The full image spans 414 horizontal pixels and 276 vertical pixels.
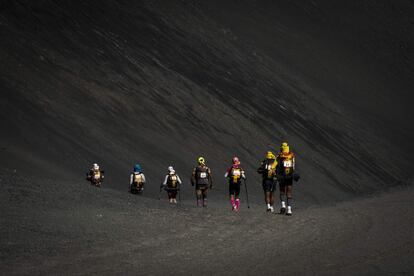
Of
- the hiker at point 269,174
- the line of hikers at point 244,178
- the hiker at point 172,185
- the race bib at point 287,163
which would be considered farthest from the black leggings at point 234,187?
the race bib at point 287,163

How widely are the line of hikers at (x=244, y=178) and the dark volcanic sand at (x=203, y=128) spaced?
748 mm

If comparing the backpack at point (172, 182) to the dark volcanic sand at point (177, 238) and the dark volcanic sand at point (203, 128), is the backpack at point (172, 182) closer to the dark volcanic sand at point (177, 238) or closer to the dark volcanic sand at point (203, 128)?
the dark volcanic sand at point (203, 128)

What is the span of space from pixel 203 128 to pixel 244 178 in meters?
21.2

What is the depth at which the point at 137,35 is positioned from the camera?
5575 centimetres

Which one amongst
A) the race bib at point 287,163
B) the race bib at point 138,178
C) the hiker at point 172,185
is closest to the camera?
the race bib at point 287,163

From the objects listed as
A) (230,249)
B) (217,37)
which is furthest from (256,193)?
(217,37)

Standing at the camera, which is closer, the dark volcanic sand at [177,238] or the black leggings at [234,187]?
the dark volcanic sand at [177,238]

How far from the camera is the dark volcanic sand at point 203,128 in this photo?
1178 cm

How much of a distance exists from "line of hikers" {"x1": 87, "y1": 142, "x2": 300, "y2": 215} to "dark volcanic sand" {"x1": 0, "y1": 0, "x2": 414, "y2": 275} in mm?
748

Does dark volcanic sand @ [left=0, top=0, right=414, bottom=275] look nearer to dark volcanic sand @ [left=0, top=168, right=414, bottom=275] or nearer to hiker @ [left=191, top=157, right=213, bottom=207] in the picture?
dark volcanic sand @ [left=0, top=168, right=414, bottom=275]

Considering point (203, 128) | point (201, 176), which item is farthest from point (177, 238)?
point (203, 128)

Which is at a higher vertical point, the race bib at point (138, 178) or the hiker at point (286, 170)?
→ the race bib at point (138, 178)

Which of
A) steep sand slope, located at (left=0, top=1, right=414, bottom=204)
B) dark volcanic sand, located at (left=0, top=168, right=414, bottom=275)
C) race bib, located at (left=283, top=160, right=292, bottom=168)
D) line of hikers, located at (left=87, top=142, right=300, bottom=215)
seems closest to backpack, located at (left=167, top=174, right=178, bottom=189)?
line of hikers, located at (left=87, top=142, right=300, bottom=215)

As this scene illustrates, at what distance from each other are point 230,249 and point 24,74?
30.1m
